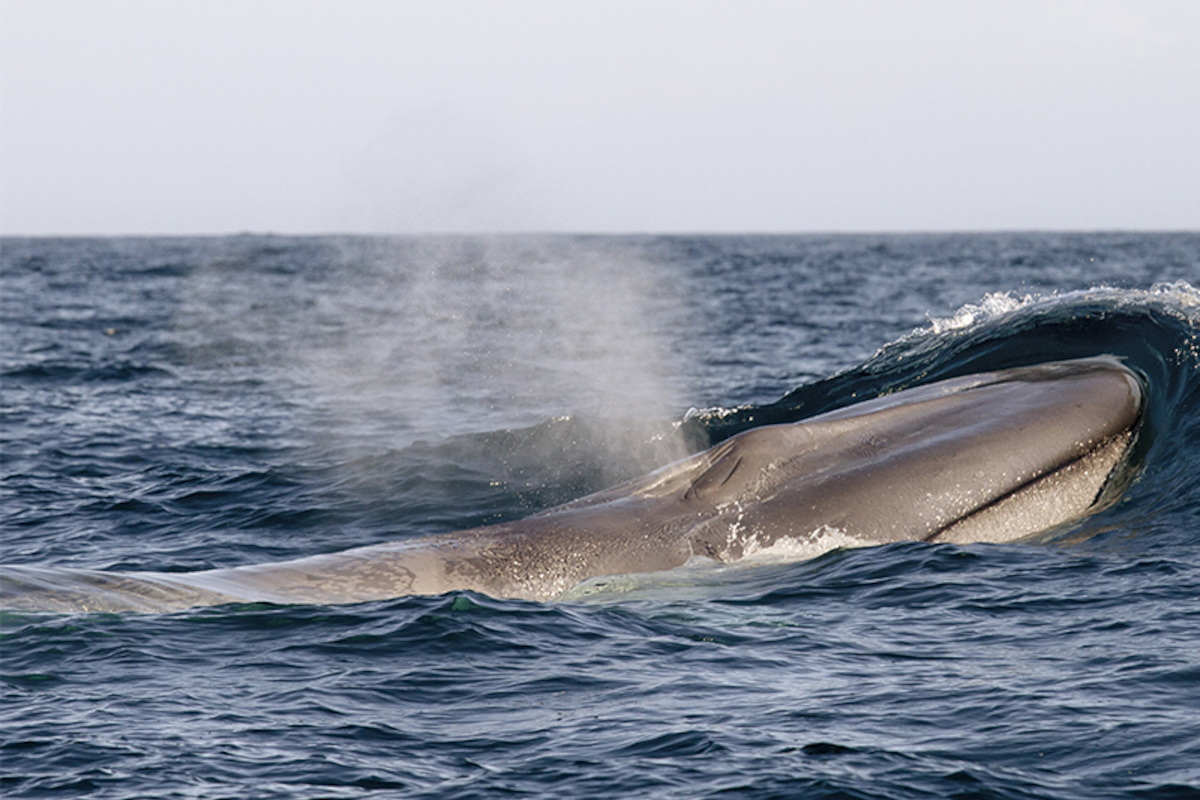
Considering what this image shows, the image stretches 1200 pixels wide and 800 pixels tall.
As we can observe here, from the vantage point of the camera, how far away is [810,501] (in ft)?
38.9

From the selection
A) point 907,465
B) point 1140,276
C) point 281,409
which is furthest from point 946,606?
point 1140,276

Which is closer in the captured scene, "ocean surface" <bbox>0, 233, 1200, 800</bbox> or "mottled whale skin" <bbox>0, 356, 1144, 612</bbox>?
Answer: "ocean surface" <bbox>0, 233, 1200, 800</bbox>

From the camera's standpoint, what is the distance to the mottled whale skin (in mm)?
11352

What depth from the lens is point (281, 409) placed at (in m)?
26.5

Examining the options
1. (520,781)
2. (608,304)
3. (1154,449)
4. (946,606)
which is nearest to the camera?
(520,781)

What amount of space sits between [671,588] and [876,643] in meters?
2.03

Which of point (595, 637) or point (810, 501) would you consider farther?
point (810, 501)

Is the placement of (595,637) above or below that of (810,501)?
below

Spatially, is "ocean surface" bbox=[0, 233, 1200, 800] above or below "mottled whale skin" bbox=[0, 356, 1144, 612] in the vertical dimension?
below

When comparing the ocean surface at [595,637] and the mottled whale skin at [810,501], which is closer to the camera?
the ocean surface at [595,637]

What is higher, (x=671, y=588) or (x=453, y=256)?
(x=453, y=256)

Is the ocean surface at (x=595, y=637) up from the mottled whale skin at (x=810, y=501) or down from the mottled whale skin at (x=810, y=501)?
down

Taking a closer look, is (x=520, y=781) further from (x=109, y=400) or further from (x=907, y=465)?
(x=109, y=400)

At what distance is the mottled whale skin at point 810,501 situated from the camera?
37.2 ft
